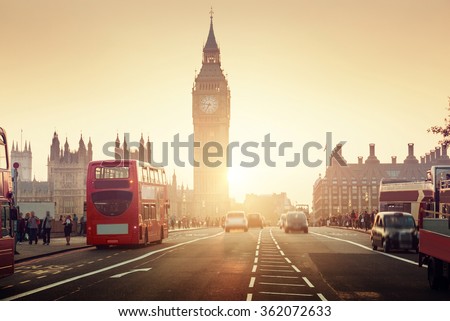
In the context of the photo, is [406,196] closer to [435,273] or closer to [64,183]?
[435,273]

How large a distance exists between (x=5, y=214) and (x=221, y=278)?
5.91 m

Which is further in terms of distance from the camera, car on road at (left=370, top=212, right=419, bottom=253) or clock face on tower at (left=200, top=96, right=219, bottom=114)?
clock face on tower at (left=200, top=96, right=219, bottom=114)

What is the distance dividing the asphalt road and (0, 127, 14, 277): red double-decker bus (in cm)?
63

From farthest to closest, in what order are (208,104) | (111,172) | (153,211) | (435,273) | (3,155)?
(208,104) → (153,211) → (111,172) → (3,155) → (435,273)

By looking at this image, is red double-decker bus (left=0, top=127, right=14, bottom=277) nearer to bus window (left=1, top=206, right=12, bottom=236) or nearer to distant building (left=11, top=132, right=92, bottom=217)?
bus window (left=1, top=206, right=12, bottom=236)

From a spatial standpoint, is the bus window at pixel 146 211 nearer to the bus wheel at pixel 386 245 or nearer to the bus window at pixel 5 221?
the bus wheel at pixel 386 245

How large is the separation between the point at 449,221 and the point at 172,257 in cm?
1758

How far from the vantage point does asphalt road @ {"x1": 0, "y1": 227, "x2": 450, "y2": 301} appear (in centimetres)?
1691

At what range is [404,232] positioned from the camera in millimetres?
35406

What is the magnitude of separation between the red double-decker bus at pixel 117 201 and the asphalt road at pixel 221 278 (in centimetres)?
474

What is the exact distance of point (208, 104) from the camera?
198 meters

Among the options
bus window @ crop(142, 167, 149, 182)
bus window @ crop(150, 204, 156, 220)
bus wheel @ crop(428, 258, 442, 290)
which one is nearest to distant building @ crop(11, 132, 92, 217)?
bus window @ crop(150, 204, 156, 220)

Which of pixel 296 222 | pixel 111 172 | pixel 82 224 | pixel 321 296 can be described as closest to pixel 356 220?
pixel 296 222

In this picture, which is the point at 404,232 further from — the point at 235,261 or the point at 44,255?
the point at 44,255
